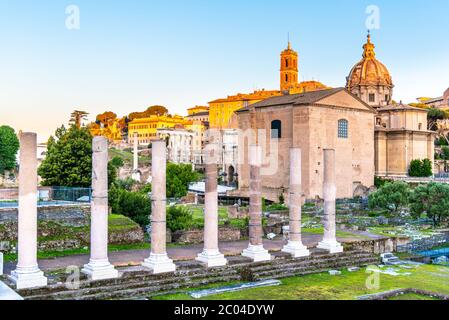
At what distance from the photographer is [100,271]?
483 inches

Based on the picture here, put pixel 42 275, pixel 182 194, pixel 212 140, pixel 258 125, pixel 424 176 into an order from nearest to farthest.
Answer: pixel 42 275 → pixel 212 140 → pixel 182 194 → pixel 258 125 → pixel 424 176

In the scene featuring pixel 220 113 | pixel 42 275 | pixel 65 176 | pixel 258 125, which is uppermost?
pixel 220 113

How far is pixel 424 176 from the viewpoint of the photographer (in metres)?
50.2

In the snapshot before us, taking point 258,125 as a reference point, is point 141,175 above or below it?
below

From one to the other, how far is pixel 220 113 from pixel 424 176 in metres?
49.8

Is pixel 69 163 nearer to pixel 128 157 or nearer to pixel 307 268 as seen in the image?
pixel 307 268

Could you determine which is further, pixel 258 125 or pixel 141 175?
pixel 141 175

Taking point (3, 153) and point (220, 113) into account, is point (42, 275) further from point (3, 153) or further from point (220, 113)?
point (220, 113)

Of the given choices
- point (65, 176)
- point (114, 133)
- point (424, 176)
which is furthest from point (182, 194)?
point (114, 133)

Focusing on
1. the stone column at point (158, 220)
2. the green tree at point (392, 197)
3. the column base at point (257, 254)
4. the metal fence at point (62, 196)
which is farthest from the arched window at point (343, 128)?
the stone column at point (158, 220)

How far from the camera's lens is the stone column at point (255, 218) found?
1529 cm

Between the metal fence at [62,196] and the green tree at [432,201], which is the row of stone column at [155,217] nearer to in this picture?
the metal fence at [62,196]

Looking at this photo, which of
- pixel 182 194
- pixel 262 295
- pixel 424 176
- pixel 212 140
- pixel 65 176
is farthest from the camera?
pixel 424 176
